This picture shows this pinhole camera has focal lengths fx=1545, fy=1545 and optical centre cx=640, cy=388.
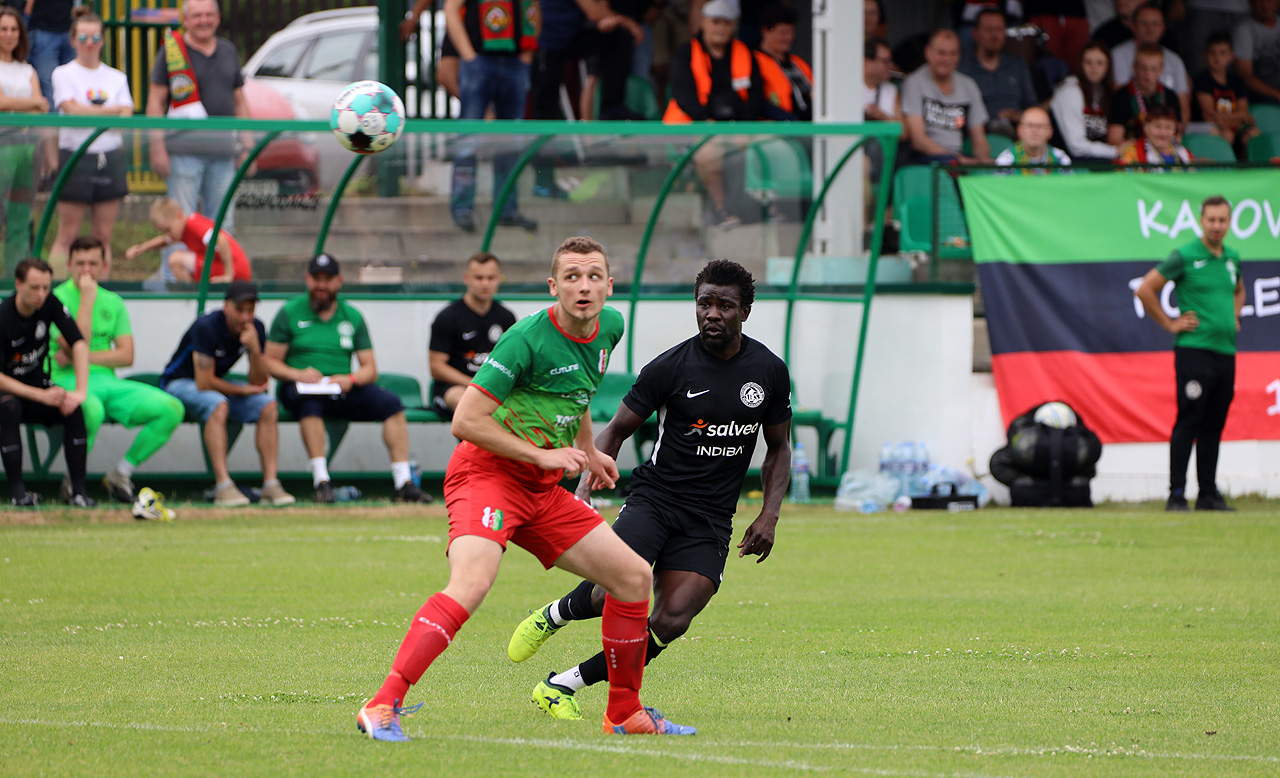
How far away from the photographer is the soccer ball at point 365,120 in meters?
10.0

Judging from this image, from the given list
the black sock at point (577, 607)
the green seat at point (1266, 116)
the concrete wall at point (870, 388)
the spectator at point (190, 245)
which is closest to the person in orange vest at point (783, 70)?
the concrete wall at point (870, 388)

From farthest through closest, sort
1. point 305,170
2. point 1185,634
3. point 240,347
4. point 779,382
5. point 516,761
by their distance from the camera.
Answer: point 305,170
point 240,347
point 1185,634
point 779,382
point 516,761

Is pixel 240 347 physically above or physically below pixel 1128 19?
below

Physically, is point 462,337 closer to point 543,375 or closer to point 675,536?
point 675,536

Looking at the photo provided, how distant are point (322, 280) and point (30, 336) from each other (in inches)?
90.0

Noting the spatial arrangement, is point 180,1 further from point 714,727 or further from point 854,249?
point 714,727

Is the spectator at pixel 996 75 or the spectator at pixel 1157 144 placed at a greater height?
the spectator at pixel 996 75

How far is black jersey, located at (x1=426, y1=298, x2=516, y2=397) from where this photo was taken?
12742mm

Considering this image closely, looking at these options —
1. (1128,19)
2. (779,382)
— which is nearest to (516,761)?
(779,382)

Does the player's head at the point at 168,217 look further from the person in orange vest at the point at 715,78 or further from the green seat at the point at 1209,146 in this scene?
the green seat at the point at 1209,146

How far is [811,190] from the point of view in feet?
45.4

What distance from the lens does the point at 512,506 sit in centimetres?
515

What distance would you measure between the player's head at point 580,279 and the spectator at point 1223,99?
1386cm

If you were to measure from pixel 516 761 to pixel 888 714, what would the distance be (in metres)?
1.57
